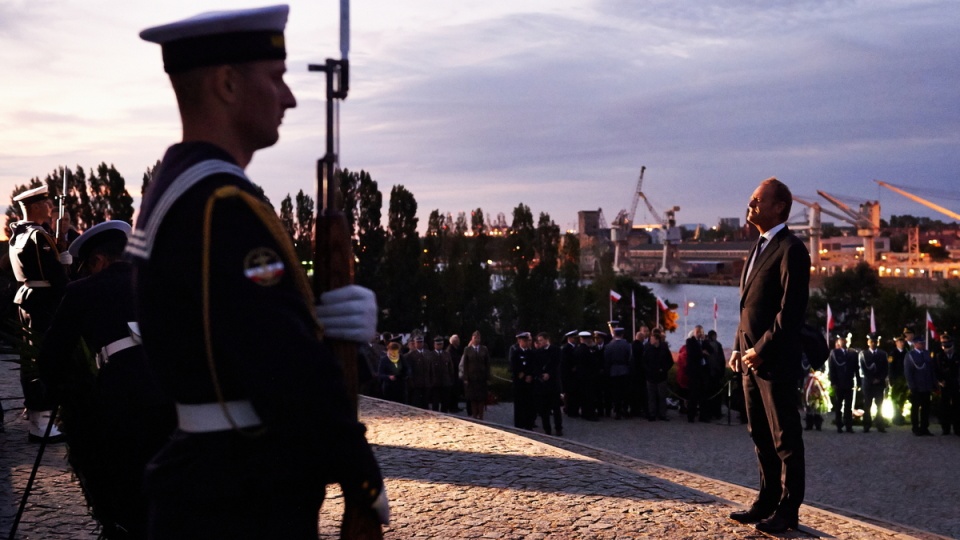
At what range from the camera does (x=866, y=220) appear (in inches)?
6526

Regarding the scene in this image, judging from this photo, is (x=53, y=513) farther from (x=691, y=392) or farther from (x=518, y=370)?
(x=691, y=392)

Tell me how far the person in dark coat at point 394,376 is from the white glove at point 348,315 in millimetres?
18009

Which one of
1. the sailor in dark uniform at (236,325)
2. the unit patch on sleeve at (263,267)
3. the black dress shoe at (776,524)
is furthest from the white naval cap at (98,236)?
the black dress shoe at (776,524)

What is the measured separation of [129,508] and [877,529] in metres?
5.54

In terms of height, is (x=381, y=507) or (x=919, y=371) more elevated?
(x=381, y=507)

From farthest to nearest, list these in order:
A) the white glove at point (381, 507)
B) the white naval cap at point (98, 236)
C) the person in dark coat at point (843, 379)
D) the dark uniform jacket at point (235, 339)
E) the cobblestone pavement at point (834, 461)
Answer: the person in dark coat at point (843, 379)
the cobblestone pavement at point (834, 461)
the white naval cap at point (98, 236)
the white glove at point (381, 507)
the dark uniform jacket at point (235, 339)

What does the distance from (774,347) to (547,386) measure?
12.9 metres

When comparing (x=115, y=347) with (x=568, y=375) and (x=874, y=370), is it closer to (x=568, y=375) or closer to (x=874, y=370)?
(x=568, y=375)

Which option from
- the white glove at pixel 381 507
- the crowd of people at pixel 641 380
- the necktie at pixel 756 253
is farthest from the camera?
the crowd of people at pixel 641 380

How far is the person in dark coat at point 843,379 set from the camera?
789 inches

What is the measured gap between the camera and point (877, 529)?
7414 millimetres

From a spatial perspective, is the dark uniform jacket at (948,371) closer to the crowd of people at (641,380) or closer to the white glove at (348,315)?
the crowd of people at (641,380)

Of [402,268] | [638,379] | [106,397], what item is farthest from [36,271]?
[402,268]

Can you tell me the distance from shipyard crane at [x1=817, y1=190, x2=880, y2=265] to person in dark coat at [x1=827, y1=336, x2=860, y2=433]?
495 feet
